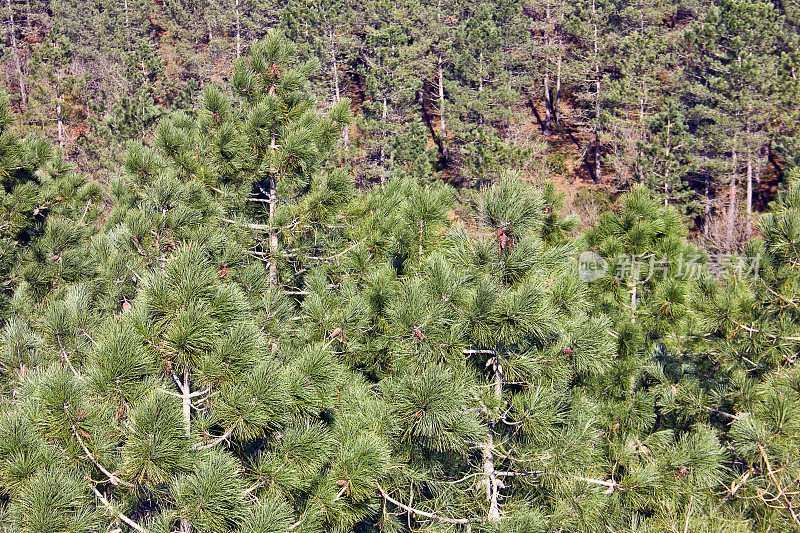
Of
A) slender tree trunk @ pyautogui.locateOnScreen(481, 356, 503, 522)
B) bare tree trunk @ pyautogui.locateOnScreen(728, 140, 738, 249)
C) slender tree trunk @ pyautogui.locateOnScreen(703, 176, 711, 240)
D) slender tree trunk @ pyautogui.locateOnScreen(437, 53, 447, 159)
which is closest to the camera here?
slender tree trunk @ pyautogui.locateOnScreen(481, 356, 503, 522)

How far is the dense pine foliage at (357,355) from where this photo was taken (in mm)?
2363

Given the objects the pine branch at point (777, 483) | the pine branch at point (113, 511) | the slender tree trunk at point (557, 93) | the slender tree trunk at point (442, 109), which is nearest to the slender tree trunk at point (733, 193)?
the slender tree trunk at point (557, 93)

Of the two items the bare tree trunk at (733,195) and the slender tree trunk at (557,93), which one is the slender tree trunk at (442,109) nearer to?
the slender tree trunk at (557,93)

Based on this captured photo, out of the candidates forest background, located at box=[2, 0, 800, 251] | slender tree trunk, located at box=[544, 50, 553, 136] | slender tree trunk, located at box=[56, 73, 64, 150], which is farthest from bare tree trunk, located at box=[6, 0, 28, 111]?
slender tree trunk, located at box=[544, 50, 553, 136]

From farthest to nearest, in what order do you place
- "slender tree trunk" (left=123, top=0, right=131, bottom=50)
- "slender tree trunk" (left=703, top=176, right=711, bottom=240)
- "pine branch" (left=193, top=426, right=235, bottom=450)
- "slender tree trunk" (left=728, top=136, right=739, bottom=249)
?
1. "slender tree trunk" (left=123, top=0, right=131, bottom=50)
2. "slender tree trunk" (left=703, top=176, right=711, bottom=240)
3. "slender tree trunk" (left=728, top=136, right=739, bottom=249)
4. "pine branch" (left=193, top=426, right=235, bottom=450)

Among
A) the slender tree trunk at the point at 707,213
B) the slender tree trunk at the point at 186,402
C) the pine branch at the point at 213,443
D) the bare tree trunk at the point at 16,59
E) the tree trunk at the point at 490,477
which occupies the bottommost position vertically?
the slender tree trunk at the point at 707,213

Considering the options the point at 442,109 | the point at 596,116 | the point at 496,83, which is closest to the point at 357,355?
the point at 496,83

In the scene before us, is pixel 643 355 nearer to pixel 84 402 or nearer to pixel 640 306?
pixel 640 306

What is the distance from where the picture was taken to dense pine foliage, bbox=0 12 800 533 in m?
2.36

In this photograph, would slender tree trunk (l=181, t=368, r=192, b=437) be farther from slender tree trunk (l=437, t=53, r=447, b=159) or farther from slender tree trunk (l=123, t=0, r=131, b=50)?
slender tree trunk (l=123, t=0, r=131, b=50)

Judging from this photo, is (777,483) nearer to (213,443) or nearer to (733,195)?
(213,443)

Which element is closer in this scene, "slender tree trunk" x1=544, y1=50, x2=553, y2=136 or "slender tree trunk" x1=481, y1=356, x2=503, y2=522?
"slender tree trunk" x1=481, y1=356, x2=503, y2=522

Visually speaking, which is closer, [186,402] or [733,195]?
[186,402]

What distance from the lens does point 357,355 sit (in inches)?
184
